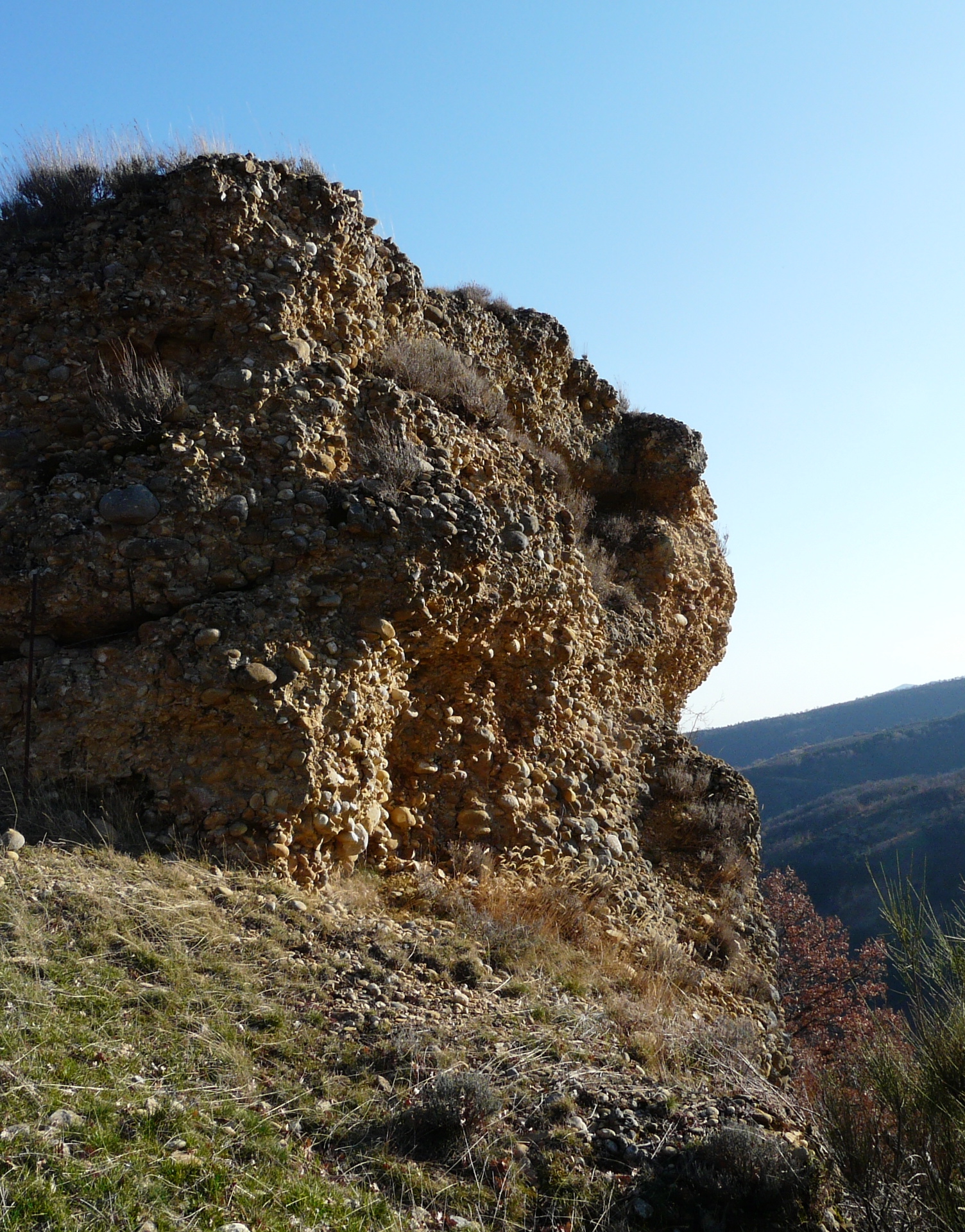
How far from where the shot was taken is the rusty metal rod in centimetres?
533

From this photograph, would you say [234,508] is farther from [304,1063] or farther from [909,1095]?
[909,1095]

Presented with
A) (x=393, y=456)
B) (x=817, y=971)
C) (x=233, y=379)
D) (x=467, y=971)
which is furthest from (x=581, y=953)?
(x=817, y=971)

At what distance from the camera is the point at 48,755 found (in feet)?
17.7

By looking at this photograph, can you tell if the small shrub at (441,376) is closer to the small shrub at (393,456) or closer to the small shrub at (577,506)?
the small shrub at (393,456)

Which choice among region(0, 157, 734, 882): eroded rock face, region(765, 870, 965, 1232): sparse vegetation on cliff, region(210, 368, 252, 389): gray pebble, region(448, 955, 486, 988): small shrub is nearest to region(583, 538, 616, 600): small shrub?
region(0, 157, 734, 882): eroded rock face

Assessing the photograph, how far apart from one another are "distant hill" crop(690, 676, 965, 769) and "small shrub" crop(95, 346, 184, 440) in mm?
55191

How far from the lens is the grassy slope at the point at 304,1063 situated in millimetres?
3068

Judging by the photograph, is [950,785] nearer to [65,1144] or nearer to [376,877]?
[376,877]

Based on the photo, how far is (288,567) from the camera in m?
6.21

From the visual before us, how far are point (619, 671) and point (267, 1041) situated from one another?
6.06m

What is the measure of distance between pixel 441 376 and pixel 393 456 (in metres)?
1.73

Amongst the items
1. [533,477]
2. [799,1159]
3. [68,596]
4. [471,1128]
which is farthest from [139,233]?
[799,1159]

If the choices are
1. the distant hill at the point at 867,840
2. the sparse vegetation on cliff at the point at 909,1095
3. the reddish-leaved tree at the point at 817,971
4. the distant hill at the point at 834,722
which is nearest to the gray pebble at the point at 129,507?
the sparse vegetation on cliff at the point at 909,1095

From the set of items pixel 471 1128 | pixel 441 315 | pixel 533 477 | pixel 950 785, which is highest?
pixel 441 315
